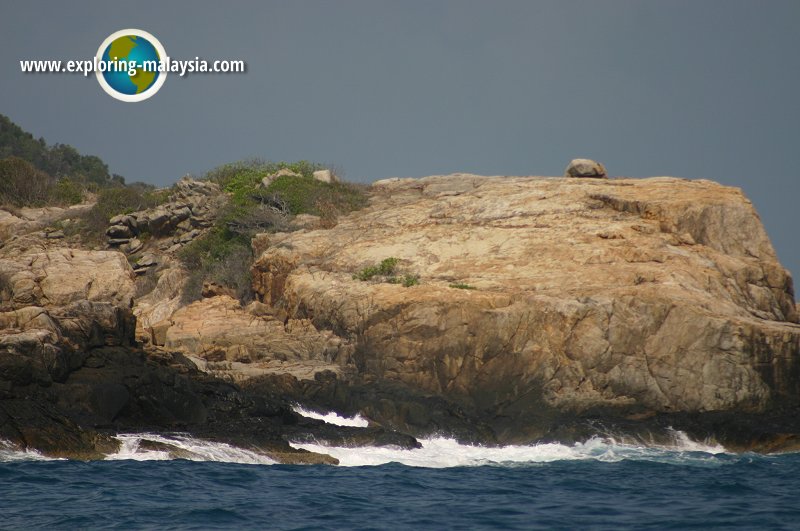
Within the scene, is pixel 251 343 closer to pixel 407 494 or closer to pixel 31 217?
pixel 407 494

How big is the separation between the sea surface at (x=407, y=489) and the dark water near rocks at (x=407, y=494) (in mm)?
34

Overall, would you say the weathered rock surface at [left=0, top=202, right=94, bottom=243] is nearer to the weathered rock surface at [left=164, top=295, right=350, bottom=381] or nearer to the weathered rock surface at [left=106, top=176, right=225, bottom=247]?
the weathered rock surface at [left=106, top=176, right=225, bottom=247]

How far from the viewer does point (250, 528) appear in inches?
682

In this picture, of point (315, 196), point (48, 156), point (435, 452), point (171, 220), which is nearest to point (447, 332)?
point (435, 452)

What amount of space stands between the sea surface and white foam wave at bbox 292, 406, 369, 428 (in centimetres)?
221

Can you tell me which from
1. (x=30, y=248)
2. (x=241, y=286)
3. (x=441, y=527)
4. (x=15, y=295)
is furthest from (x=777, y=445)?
(x=30, y=248)

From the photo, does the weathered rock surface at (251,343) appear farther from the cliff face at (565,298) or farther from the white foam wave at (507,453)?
the white foam wave at (507,453)

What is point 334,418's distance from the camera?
91.2ft

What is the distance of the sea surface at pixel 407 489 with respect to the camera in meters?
18.0

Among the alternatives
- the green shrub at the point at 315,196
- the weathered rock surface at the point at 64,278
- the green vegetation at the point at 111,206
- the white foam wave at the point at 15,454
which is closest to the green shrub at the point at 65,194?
the green vegetation at the point at 111,206

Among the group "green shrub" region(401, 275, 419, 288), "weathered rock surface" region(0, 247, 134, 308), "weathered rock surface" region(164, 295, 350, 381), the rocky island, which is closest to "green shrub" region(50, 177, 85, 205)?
the rocky island

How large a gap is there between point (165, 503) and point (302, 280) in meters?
15.9

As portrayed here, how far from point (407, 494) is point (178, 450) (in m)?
5.62

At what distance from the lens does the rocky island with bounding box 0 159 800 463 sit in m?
25.4
